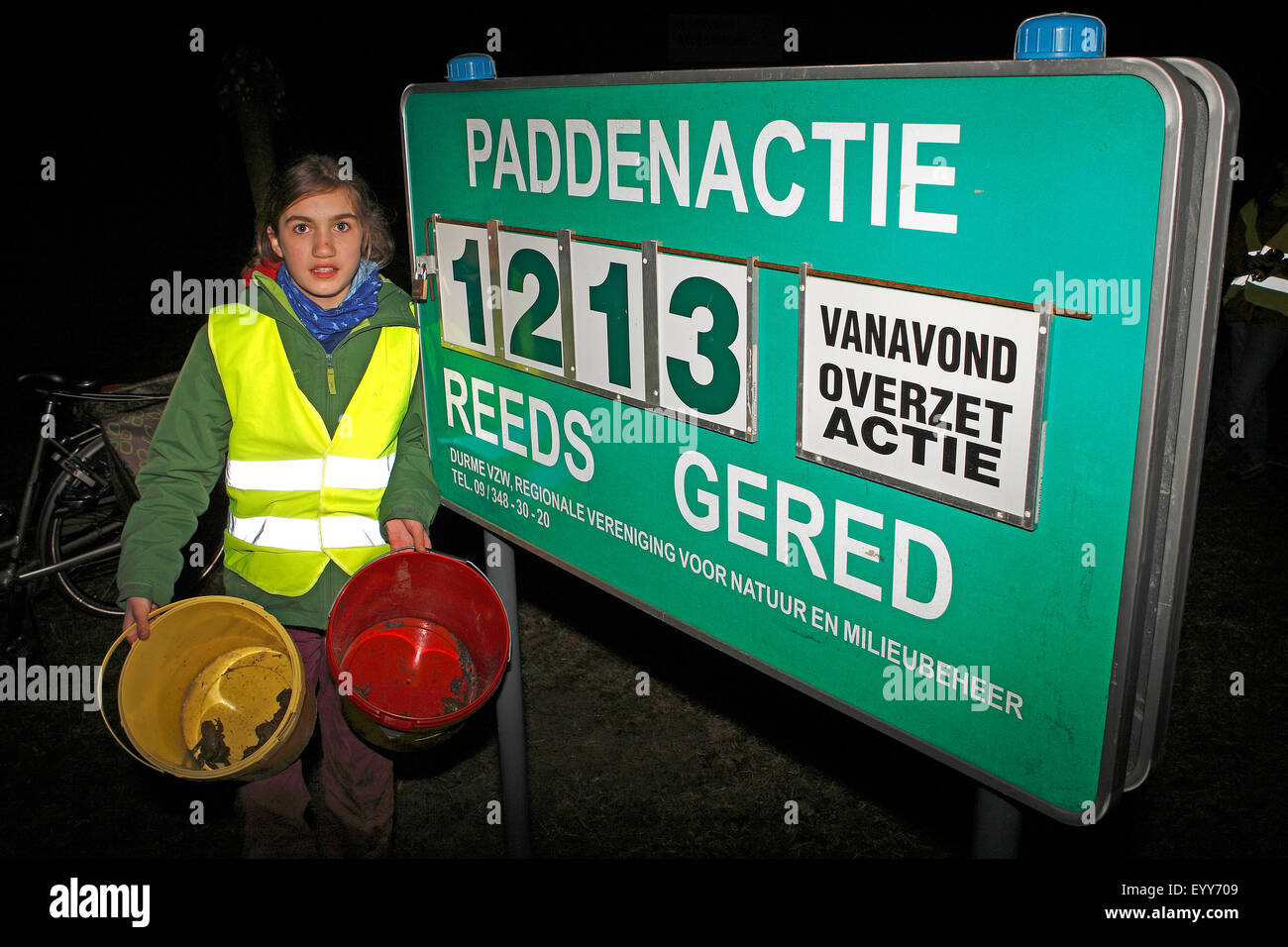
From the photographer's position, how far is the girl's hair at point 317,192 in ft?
10.3

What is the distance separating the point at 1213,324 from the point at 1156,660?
54 cm

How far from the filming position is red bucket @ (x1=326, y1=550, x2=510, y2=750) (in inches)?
123

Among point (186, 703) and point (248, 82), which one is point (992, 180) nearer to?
point (186, 703)

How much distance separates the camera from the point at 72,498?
5727mm

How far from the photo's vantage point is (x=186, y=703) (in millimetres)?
3252

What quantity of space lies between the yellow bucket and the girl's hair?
41.4 inches

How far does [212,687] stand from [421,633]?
62 centimetres

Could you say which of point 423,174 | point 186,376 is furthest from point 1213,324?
point 186,376

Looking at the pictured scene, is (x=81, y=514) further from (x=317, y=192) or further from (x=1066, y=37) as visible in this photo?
(x=1066, y=37)

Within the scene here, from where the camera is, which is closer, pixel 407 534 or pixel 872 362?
pixel 872 362
